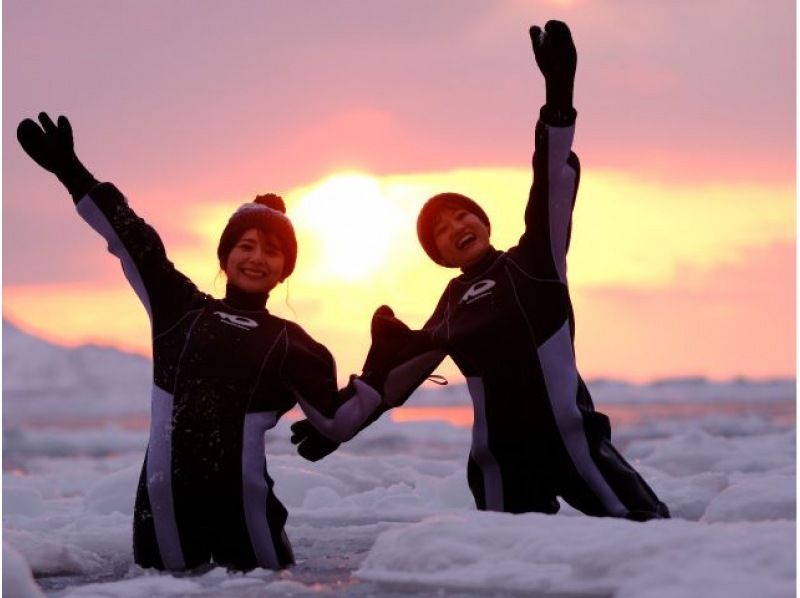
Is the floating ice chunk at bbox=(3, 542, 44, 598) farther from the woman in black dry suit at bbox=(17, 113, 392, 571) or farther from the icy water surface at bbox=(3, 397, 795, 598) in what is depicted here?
the woman in black dry suit at bbox=(17, 113, 392, 571)

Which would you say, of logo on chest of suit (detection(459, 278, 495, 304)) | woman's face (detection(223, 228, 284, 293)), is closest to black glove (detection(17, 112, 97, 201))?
woman's face (detection(223, 228, 284, 293))

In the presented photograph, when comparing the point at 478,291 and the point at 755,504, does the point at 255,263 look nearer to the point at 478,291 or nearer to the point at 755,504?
the point at 478,291

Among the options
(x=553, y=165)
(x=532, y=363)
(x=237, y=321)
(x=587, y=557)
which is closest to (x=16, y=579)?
(x=237, y=321)

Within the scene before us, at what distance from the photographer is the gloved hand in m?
3.77

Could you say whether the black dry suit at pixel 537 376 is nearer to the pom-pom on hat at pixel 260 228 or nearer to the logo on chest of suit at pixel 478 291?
the logo on chest of suit at pixel 478 291

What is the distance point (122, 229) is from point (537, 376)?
1429 mm

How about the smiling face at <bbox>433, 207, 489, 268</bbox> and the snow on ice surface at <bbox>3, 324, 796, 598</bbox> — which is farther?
the smiling face at <bbox>433, 207, 489, 268</bbox>

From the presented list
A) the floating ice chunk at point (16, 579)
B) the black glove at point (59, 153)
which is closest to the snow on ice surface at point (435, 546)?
the floating ice chunk at point (16, 579)

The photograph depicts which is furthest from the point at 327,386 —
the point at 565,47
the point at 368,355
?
the point at 565,47

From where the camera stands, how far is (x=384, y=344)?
379 centimetres

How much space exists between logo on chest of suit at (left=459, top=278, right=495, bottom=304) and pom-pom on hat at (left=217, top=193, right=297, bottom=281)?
1.93 ft

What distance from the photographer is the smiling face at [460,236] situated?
377cm

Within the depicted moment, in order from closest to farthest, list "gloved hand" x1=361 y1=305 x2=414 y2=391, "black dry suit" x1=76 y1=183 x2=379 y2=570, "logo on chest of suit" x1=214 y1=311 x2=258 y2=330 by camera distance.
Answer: "black dry suit" x1=76 y1=183 x2=379 y2=570
"logo on chest of suit" x1=214 y1=311 x2=258 y2=330
"gloved hand" x1=361 y1=305 x2=414 y2=391

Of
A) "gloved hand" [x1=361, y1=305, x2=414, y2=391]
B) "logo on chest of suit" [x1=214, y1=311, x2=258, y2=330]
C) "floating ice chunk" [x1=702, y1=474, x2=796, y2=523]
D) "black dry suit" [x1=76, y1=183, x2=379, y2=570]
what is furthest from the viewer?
"gloved hand" [x1=361, y1=305, x2=414, y2=391]
